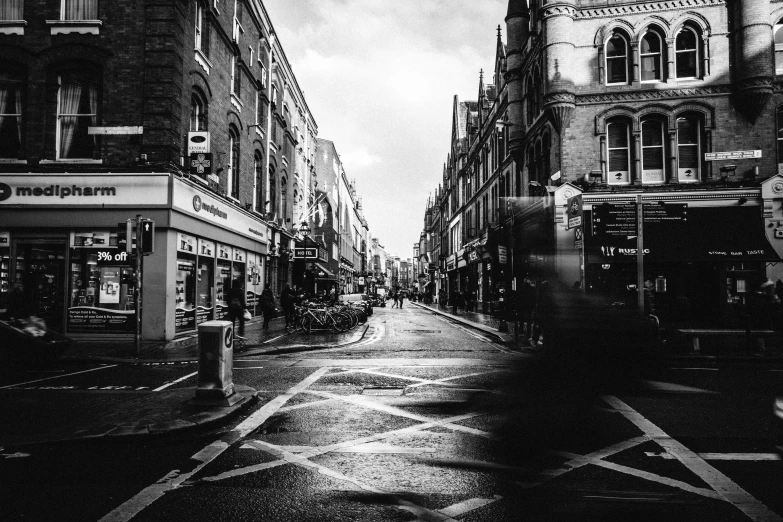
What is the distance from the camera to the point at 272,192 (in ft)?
102

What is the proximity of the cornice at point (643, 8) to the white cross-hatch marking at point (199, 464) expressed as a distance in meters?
21.1

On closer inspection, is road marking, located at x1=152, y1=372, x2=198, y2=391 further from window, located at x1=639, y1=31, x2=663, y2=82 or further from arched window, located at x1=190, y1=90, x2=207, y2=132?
window, located at x1=639, y1=31, x2=663, y2=82

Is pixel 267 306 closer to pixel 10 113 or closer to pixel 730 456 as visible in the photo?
pixel 10 113

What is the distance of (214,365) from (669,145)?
67.3 feet

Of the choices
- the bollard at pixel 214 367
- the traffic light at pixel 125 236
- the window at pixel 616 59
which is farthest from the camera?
the window at pixel 616 59

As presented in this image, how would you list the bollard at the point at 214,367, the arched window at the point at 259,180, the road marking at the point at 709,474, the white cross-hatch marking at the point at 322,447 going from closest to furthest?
1. the road marking at the point at 709,474
2. the white cross-hatch marking at the point at 322,447
3. the bollard at the point at 214,367
4. the arched window at the point at 259,180

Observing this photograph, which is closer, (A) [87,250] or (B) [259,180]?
(A) [87,250]

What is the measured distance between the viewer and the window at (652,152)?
21484 mm

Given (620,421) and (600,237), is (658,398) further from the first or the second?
(600,237)

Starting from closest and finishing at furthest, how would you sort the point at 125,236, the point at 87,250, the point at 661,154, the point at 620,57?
the point at 125,236 < the point at 87,250 < the point at 661,154 < the point at 620,57

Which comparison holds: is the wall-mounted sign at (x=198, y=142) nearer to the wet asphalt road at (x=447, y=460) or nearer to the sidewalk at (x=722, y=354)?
the wet asphalt road at (x=447, y=460)

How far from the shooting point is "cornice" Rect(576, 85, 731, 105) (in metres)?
20.9

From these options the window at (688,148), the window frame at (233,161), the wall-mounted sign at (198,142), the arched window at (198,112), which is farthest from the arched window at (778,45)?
the window frame at (233,161)

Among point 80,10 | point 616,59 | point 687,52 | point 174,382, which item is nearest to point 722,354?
point 174,382
